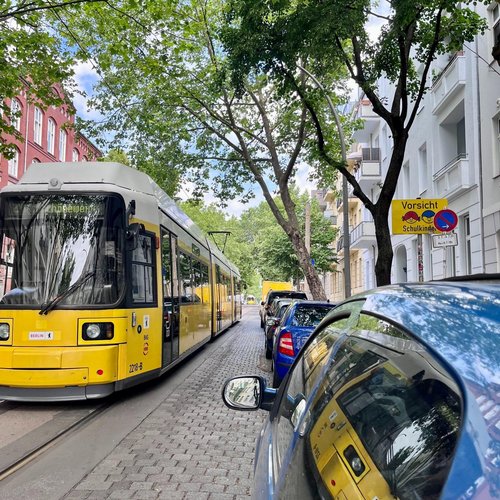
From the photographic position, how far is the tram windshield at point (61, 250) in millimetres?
7004

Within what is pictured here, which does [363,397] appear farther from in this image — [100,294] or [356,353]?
[100,294]

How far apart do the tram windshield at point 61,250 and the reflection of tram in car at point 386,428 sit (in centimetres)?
590

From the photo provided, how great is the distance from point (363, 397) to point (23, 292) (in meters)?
6.57

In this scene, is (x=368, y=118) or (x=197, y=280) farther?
(x=368, y=118)

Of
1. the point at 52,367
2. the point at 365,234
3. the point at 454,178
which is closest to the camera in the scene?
the point at 52,367

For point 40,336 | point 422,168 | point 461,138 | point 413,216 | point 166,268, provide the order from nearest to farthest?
point 40,336 < point 166,268 < point 413,216 < point 461,138 < point 422,168

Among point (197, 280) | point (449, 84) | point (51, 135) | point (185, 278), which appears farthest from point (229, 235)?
point (185, 278)

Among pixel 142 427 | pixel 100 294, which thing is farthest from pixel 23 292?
pixel 142 427

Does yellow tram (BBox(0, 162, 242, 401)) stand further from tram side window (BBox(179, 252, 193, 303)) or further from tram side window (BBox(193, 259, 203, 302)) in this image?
tram side window (BBox(193, 259, 203, 302))

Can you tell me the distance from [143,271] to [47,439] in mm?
2979

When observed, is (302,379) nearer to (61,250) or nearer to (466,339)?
(466,339)

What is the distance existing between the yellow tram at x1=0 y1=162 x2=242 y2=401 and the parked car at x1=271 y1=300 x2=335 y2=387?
1.94m

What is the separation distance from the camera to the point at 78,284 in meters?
7.01

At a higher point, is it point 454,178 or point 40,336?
point 454,178
